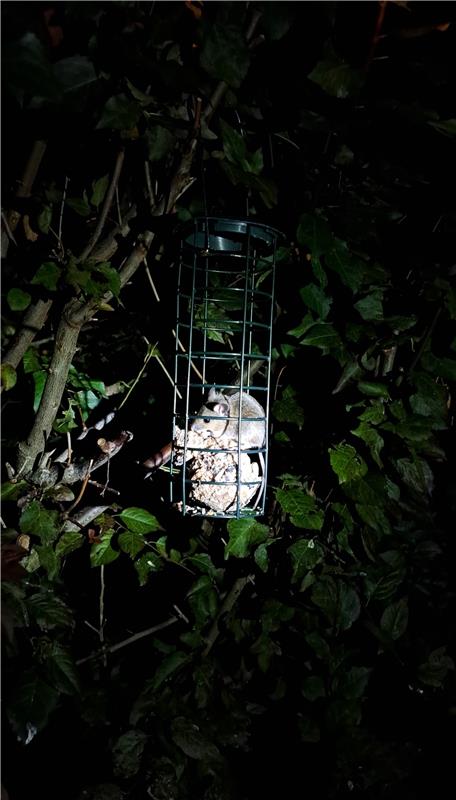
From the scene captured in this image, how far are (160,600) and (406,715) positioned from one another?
0.98 m

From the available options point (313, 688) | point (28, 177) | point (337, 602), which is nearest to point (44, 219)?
point (28, 177)

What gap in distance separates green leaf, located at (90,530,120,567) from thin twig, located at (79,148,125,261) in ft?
2.67

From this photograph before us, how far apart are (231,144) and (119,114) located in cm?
28

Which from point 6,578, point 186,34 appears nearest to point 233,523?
point 6,578

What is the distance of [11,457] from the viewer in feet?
6.46

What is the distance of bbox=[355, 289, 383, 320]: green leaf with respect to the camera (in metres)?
1.83

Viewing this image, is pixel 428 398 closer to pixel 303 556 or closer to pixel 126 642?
pixel 303 556

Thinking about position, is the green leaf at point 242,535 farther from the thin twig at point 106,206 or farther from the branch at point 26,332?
the thin twig at point 106,206

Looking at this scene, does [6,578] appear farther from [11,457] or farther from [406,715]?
[406,715]

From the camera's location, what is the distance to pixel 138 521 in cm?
186

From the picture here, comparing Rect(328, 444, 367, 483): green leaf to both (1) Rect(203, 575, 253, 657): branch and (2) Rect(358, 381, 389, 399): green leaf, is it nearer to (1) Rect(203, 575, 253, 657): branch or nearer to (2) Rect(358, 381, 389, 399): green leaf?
(2) Rect(358, 381, 389, 399): green leaf

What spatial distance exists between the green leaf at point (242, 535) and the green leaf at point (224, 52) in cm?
119

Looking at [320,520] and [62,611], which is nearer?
[62,611]

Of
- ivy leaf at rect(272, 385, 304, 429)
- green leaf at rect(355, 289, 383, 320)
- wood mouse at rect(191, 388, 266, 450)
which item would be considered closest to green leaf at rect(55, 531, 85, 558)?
wood mouse at rect(191, 388, 266, 450)
